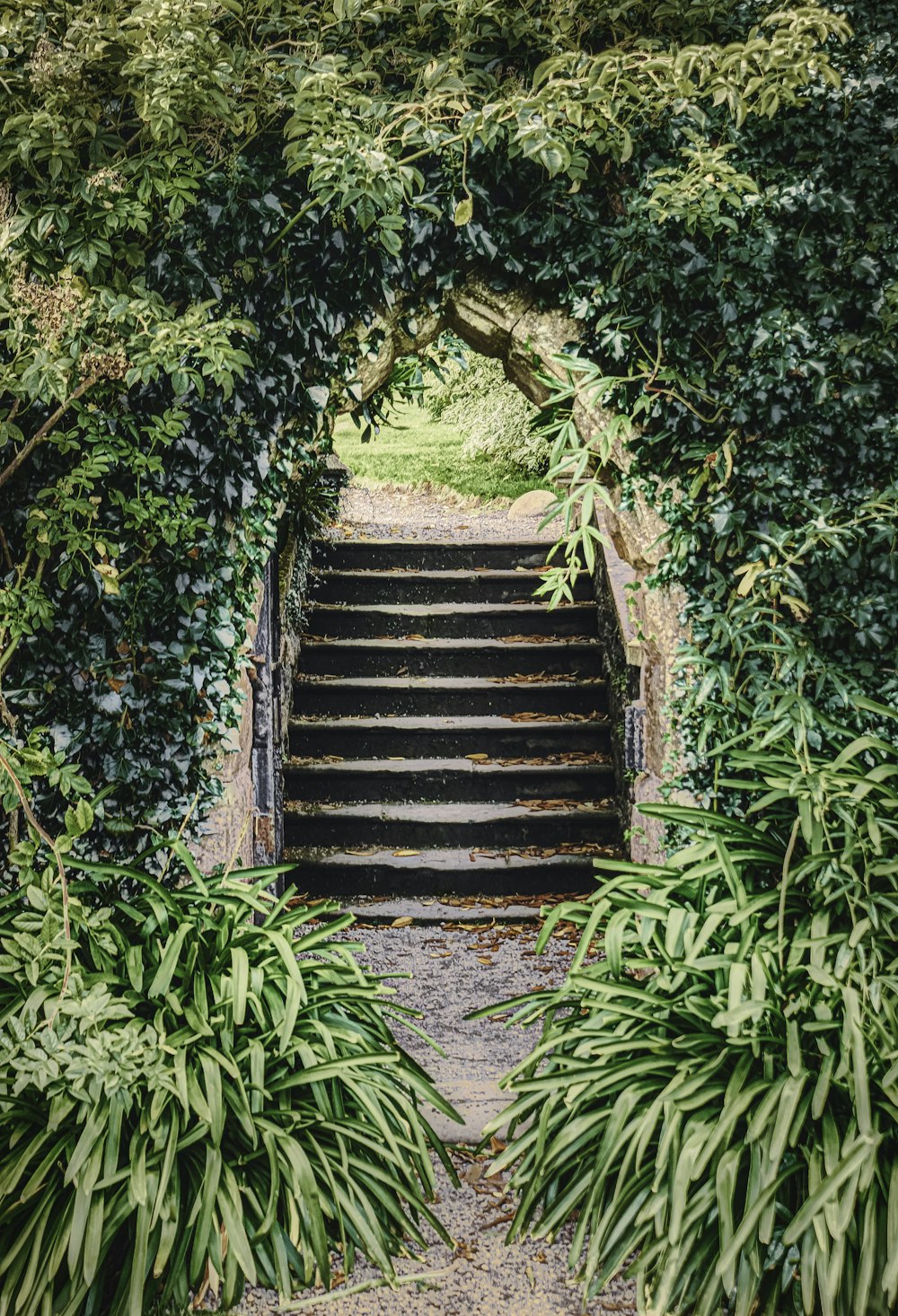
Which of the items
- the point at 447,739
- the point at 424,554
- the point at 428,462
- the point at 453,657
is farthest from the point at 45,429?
the point at 428,462

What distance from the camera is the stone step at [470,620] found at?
595 cm

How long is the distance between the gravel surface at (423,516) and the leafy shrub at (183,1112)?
463 centimetres

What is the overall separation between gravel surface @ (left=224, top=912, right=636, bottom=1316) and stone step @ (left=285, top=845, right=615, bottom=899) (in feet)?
0.79

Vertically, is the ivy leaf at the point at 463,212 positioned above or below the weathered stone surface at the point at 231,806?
above

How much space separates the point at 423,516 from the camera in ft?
28.9

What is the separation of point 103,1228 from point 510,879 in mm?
3055

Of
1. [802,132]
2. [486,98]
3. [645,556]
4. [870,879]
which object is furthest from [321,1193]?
[802,132]

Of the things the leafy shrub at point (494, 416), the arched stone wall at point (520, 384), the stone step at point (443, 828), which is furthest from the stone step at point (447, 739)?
the leafy shrub at point (494, 416)

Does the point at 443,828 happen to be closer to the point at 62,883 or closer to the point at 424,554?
the point at 424,554

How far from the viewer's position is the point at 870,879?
264 cm

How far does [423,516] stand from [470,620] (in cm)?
306

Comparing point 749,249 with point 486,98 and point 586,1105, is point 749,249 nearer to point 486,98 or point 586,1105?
point 486,98

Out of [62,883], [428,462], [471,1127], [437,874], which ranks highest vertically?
[428,462]

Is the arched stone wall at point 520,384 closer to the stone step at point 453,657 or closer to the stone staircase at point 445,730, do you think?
the stone staircase at point 445,730
